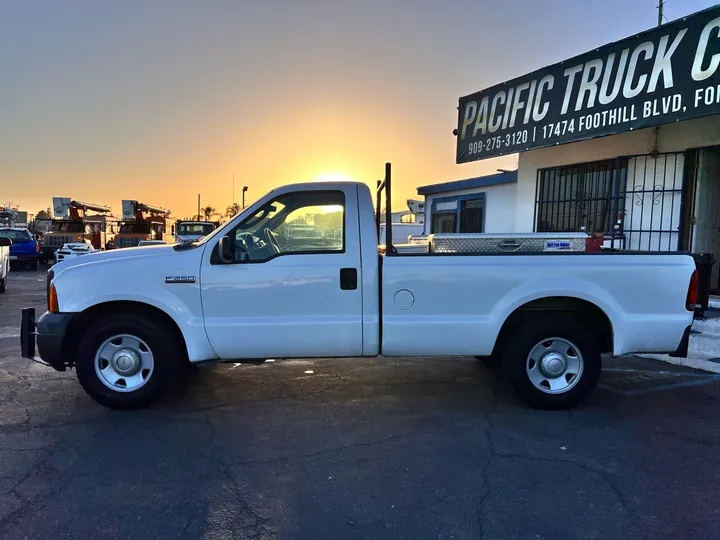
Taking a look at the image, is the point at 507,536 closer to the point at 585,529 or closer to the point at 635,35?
the point at 585,529

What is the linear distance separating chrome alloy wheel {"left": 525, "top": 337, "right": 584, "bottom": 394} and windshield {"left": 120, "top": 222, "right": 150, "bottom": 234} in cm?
2268

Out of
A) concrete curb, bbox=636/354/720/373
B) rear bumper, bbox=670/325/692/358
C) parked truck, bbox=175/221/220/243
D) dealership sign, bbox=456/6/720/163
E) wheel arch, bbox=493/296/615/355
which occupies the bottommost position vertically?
concrete curb, bbox=636/354/720/373

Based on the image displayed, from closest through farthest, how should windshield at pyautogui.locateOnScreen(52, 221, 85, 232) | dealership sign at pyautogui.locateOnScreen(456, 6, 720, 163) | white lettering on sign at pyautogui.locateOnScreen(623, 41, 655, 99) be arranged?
dealership sign at pyautogui.locateOnScreen(456, 6, 720, 163) < white lettering on sign at pyautogui.locateOnScreen(623, 41, 655, 99) < windshield at pyautogui.locateOnScreen(52, 221, 85, 232)

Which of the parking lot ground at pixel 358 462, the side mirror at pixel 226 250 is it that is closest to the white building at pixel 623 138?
the parking lot ground at pixel 358 462

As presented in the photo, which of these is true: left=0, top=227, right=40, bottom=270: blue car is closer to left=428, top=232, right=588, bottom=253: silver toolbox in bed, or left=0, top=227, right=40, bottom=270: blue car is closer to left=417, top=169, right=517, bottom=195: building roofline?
left=417, top=169, right=517, bottom=195: building roofline

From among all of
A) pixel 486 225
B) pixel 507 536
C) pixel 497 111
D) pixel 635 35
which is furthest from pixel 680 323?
pixel 486 225

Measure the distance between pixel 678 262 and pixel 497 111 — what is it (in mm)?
7583

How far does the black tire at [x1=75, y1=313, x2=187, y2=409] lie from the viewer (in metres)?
4.32

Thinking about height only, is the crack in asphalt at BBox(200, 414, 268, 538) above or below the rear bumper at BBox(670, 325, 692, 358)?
below

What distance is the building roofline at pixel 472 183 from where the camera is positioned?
12875 mm

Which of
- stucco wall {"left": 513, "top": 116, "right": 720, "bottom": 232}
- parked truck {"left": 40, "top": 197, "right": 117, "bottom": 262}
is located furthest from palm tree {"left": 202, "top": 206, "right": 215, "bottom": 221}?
stucco wall {"left": 513, "top": 116, "right": 720, "bottom": 232}

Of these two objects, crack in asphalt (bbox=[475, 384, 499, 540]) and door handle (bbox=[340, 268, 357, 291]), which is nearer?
crack in asphalt (bbox=[475, 384, 499, 540])

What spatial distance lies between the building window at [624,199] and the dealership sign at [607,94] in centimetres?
129

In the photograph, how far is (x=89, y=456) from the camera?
3.58 metres
